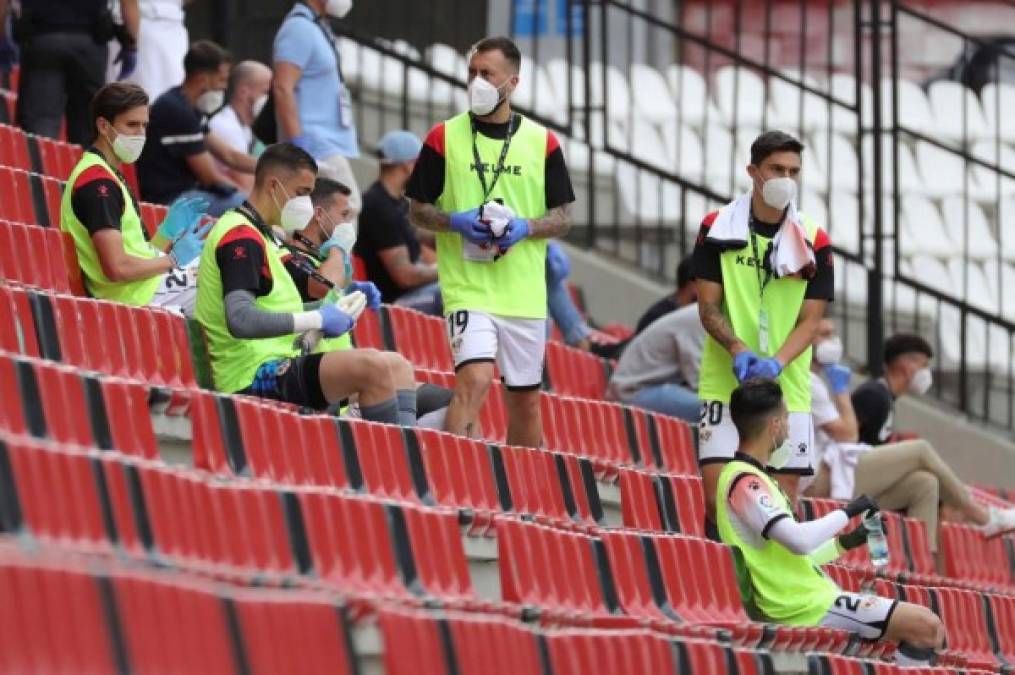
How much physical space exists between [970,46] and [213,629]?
16019mm

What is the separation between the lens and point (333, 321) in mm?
8539

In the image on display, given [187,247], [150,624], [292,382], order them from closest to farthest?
1. [150,624]
2. [292,382]
3. [187,247]

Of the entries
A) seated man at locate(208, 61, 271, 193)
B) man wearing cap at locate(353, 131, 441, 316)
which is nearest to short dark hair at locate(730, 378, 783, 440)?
man wearing cap at locate(353, 131, 441, 316)

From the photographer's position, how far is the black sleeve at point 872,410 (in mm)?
12789

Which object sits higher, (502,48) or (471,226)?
(502,48)

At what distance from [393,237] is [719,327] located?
2978mm

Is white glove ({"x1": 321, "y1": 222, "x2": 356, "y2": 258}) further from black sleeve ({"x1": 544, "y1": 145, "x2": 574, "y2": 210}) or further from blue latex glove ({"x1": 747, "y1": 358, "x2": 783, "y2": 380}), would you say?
blue latex glove ({"x1": 747, "y1": 358, "x2": 783, "y2": 380})

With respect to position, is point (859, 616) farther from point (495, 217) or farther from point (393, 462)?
point (495, 217)

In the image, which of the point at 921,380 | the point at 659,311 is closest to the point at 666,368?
the point at 659,311

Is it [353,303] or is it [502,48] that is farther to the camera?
[502,48]

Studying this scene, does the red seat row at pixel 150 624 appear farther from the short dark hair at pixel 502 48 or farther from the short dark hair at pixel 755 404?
the short dark hair at pixel 502 48

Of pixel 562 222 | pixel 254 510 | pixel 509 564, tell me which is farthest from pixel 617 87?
pixel 254 510

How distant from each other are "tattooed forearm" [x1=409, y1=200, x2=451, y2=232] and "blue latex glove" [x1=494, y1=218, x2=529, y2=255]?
19 centimetres

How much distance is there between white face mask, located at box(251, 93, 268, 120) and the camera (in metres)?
12.3
